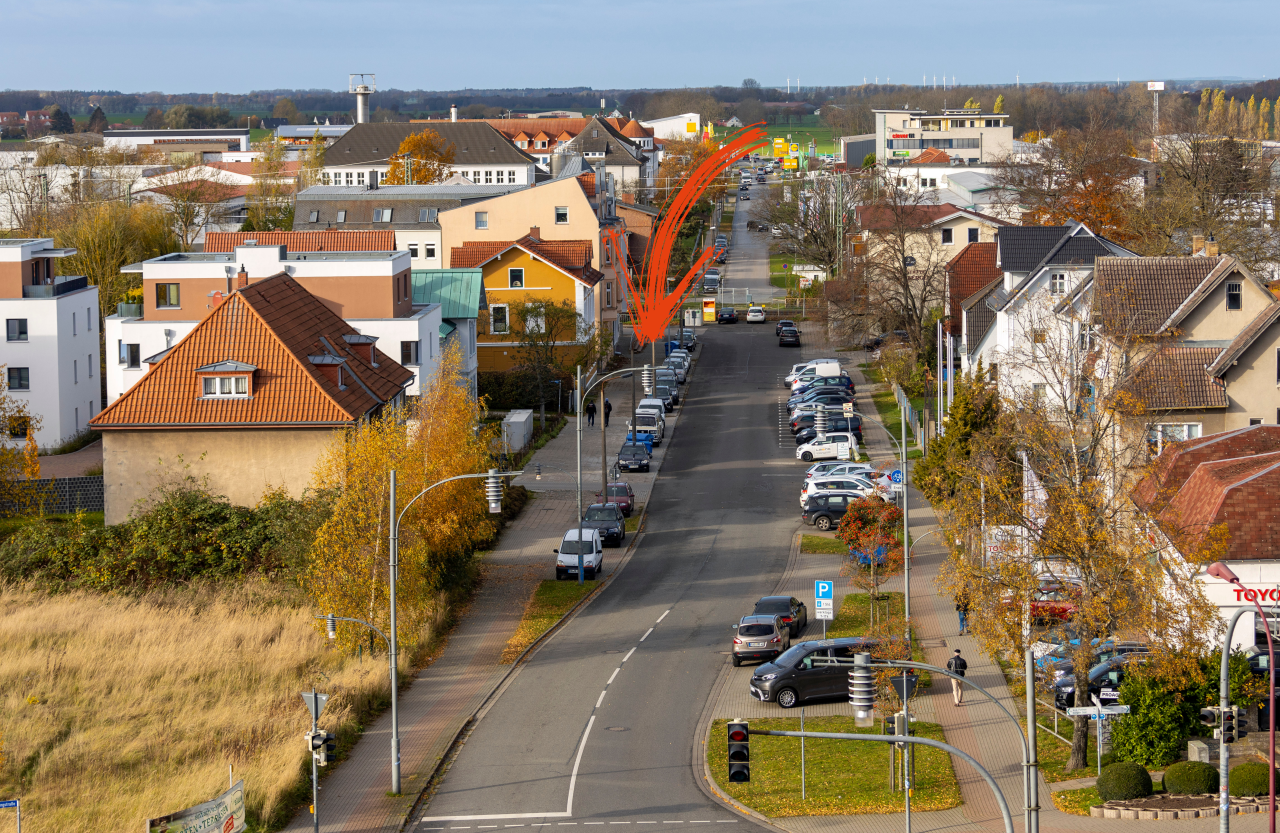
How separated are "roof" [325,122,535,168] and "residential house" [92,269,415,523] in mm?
82385

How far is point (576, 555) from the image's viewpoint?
4284 centimetres

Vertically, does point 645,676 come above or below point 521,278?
below

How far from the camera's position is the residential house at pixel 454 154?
404ft

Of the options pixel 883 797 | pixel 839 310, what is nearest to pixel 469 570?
pixel 883 797

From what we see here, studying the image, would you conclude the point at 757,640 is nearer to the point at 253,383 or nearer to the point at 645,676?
the point at 645,676

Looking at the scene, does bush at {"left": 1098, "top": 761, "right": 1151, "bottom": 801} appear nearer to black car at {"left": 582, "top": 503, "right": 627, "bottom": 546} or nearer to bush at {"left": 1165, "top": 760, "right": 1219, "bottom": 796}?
bush at {"left": 1165, "top": 760, "right": 1219, "bottom": 796}

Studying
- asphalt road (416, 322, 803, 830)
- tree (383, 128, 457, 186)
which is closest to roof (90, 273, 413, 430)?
asphalt road (416, 322, 803, 830)

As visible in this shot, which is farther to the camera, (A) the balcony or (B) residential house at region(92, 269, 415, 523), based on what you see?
(A) the balcony

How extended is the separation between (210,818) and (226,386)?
22.1 m

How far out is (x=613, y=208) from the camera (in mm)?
98062

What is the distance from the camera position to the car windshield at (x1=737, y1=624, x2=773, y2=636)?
116 ft

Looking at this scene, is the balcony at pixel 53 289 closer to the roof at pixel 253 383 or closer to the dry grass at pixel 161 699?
the roof at pixel 253 383

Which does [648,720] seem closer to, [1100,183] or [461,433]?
[461,433]

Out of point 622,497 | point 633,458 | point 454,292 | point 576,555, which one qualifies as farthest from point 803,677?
point 454,292
